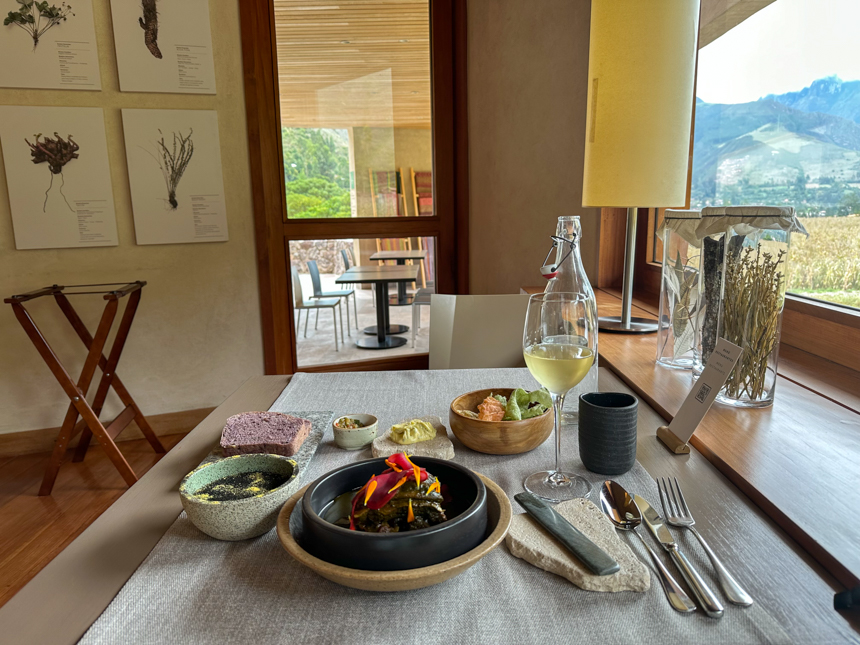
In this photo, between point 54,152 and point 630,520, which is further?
point 54,152

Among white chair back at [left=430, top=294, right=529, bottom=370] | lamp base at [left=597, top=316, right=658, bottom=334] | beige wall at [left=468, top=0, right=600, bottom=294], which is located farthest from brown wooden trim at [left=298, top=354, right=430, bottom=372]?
lamp base at [left=597, top=316, right=658, bottom=334]

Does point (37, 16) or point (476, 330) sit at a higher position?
point (37, 16)

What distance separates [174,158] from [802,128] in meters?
2.54

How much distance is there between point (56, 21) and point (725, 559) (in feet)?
10.3

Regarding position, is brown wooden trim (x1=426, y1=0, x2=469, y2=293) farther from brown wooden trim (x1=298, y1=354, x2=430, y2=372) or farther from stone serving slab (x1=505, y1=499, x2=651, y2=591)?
stone serving slab (x1=505, y1=499, x2=651, y2=591)

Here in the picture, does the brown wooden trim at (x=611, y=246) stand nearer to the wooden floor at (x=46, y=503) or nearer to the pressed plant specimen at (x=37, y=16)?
the wooden floor at (x=46, y=503)

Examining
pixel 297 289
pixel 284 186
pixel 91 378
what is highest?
pixel 284 186

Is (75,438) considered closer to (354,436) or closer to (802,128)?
(354,436)

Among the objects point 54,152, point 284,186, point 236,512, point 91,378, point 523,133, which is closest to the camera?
point 236,512

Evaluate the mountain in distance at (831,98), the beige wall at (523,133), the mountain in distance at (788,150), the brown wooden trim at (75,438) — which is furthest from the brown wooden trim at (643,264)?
the brown wooden trim at (75,438)

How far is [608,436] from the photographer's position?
795mm

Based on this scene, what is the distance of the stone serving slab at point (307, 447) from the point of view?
2.33 feet

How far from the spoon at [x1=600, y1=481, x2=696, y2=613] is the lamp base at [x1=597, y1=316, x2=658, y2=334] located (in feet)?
3.08

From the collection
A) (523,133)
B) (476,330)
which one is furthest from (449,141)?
(476,330)
